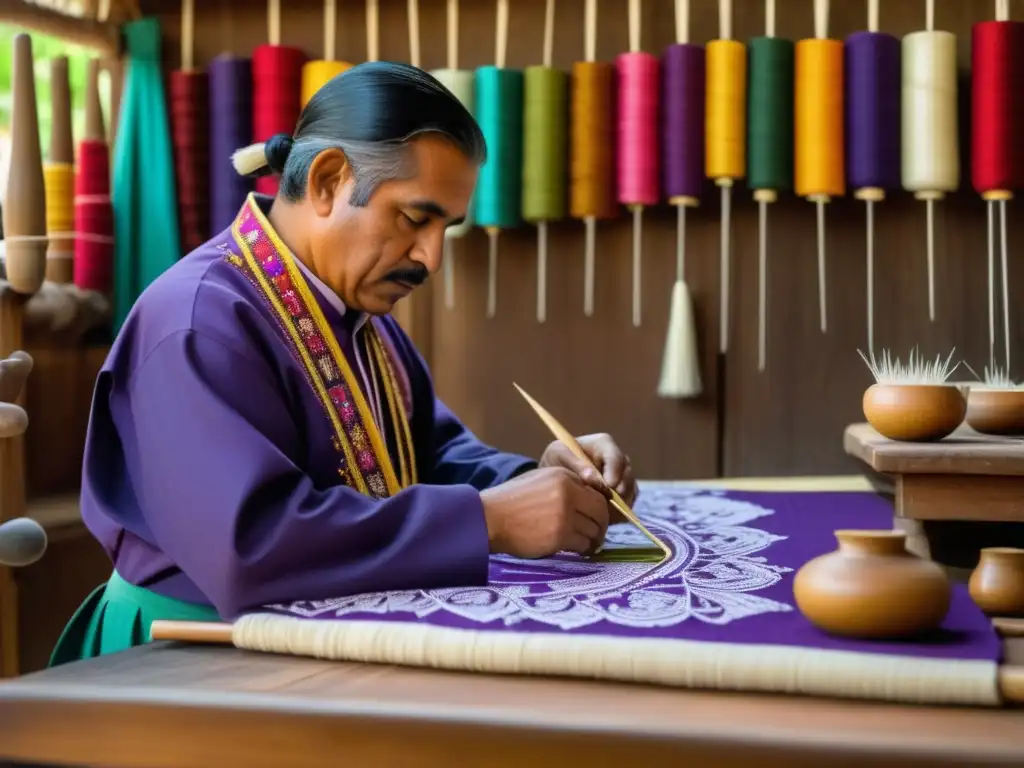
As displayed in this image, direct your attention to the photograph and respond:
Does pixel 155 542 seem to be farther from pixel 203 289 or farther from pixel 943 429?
pixel 943 429

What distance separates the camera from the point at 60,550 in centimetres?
228

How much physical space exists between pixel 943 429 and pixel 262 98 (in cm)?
208

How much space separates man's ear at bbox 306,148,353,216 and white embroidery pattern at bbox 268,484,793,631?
1.90 feet

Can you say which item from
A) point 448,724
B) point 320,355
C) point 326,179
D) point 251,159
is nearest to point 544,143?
point 251,159

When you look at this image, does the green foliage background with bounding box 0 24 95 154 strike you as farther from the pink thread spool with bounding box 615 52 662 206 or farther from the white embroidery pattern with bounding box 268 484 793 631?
the white embroidery pattern with bounding box 268 484 793 631

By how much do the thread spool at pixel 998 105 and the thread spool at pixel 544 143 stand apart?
39.7 inches

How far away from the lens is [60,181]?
8.04 feet

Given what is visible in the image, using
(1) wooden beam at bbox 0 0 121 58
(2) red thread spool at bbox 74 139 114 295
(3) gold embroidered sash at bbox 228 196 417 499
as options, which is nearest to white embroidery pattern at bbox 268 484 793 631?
(3) gold embroidered sash at bbox 228 196 417 499

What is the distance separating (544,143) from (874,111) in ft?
2.67

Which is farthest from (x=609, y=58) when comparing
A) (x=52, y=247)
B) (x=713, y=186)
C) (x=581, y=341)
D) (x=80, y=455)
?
(x=80, y=455)

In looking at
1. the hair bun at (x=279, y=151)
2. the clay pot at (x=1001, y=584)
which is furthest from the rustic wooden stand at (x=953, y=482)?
the hair bun at (x=279, y=151)

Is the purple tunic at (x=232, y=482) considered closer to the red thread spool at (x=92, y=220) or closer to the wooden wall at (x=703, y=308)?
the red thread spool at (x=92, y=220)

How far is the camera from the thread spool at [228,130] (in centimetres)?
296

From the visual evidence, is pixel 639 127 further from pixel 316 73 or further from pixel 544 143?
pixel 316 73
